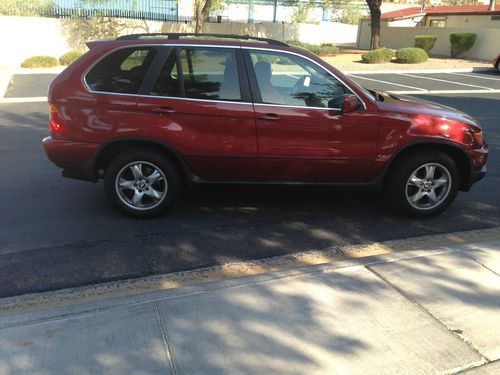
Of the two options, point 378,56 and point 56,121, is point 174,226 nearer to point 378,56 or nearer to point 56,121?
point 56,121

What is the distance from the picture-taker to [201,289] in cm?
353

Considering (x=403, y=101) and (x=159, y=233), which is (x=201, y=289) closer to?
(x=159, y=233)

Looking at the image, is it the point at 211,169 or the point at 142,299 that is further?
the point at 211,169

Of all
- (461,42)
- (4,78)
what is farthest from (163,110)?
(461,42)

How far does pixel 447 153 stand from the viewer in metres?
5.02

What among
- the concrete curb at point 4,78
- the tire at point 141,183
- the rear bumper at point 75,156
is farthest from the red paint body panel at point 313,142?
the concrete curb at point 4,78

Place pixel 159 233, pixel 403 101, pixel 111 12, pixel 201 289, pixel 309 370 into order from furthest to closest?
pixel 111 12, pixel 403 101, pixel 159 233, pixel 201 289, pixel 309 370

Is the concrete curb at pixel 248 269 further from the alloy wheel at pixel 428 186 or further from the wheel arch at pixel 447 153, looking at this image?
the wheel arch at pixel 447 153

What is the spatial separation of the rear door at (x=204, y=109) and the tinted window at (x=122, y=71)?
0.46 feet

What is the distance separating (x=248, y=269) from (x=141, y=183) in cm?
151

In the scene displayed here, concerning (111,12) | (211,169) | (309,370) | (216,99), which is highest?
(111,12)

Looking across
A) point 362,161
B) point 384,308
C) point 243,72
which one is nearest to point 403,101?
point 362,161

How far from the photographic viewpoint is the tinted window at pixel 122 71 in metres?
4.66

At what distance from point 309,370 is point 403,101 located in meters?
3.37
